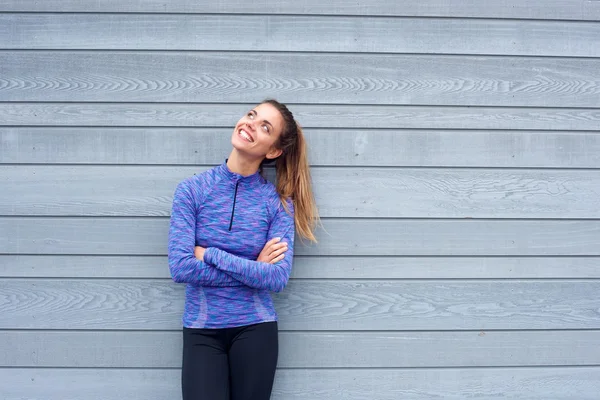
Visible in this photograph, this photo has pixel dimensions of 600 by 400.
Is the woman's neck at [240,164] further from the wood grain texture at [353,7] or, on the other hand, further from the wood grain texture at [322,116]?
the wood grain texture at [353,7]

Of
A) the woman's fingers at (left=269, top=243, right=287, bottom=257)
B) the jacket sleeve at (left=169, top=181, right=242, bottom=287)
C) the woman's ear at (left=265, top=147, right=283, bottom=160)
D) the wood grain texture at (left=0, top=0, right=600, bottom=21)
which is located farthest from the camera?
the wood grain texture at (left=0, top=0, right=600, bottom=21)

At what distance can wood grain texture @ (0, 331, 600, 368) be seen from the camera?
2.49 meters

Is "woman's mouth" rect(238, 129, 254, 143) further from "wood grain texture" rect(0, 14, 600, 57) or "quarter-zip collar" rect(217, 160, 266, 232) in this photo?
"wood grain texture" rect(0, 14, 600, 57)

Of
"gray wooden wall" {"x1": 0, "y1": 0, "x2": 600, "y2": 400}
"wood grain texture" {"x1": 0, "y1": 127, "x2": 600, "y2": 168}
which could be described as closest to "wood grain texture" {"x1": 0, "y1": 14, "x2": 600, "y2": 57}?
"gray wooden wall" {"x1": 0, "y1": 0, "x2": 600, "y2": 400}

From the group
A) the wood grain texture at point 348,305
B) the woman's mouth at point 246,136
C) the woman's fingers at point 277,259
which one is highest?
the woman's mouth at point 246,136

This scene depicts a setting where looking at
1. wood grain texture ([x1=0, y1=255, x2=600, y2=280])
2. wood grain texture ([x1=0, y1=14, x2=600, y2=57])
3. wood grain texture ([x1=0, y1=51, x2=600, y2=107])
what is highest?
wood grain texture ([x1=0, y1=14, x2=600, y2=57])

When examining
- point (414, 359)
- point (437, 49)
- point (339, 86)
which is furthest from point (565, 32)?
point (414, 359)

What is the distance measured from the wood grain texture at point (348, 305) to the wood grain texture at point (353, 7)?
1257mm

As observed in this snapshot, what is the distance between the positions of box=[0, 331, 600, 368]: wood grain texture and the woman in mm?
320

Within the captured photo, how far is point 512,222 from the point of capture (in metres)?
2.56

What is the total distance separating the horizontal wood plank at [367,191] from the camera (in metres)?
2.48

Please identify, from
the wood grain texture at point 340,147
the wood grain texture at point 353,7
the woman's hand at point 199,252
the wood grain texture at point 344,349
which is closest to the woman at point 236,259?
the woman's hand at point 199,252

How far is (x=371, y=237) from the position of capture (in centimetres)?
253

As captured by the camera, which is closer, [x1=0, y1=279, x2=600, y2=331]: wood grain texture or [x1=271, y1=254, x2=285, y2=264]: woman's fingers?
[x1=271, y1=254, x2=285, y2=264]: woman's fingers
